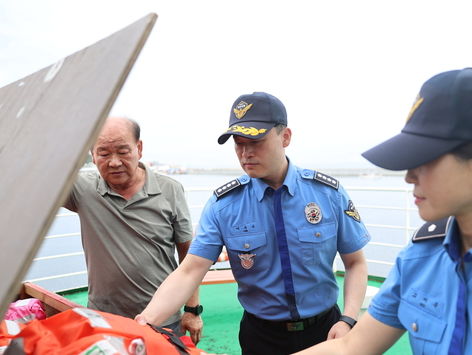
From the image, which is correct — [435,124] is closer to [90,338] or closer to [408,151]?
[408,151]

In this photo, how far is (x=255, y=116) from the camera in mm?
1465

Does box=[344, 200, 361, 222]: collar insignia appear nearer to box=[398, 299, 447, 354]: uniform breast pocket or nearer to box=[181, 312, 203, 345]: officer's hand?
box=[398, 299, 447, 354]: uniform breast pocket

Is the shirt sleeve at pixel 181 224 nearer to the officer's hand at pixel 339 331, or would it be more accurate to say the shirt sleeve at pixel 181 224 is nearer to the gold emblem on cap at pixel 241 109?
the gold emblem on cap at pixel 241 109

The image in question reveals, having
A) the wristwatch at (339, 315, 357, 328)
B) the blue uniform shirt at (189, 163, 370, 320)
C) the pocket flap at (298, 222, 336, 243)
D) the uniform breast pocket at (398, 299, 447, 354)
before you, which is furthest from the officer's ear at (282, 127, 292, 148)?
the uniform breast pocket at (398, 299, 447, 354)

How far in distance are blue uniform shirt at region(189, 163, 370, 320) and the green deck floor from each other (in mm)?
1527

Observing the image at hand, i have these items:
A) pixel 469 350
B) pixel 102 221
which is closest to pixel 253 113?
pixel 102 221

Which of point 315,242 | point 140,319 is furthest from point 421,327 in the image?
point 140,319

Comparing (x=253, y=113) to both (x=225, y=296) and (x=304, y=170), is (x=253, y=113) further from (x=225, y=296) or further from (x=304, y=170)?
(x=225, y=296)

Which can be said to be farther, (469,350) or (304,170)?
(304,170)

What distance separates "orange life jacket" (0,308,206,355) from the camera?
69 centimetres

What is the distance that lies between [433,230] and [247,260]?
0.78m

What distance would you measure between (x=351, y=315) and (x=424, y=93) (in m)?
0.92

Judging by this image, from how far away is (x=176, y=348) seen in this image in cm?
85

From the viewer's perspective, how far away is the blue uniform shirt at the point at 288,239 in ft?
4.86
